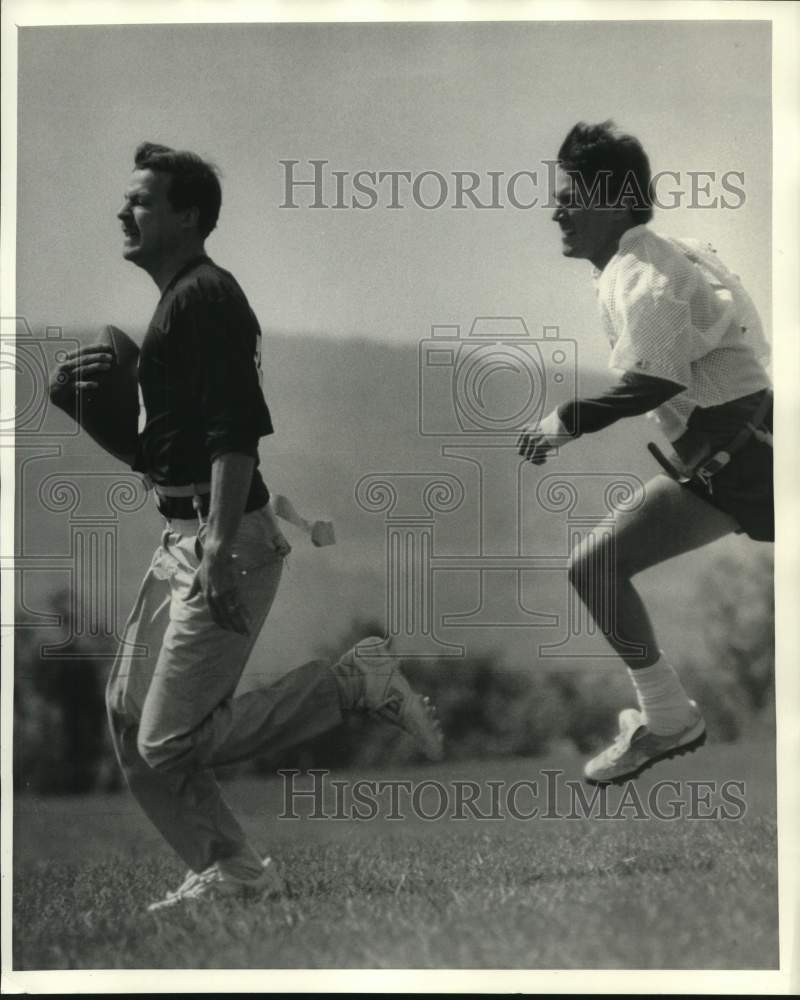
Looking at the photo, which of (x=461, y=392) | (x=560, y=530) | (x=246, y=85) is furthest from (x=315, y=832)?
(x=246, y=85)

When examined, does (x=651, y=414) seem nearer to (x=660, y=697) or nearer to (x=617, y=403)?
(x=617, y=403)

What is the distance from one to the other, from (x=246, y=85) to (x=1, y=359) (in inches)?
48.3

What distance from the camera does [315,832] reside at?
409cm

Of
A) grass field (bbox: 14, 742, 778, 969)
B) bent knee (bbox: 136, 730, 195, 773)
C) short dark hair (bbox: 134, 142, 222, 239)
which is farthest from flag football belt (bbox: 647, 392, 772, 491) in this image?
bent knee (bbox: 136, 730, 195, 773)

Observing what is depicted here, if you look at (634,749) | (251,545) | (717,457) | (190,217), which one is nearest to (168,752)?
(251,545)

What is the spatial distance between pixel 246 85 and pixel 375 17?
19.2 inches

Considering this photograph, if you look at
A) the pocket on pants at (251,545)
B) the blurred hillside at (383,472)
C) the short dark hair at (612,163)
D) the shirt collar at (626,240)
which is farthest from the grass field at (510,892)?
the short dark hair at (612,163)

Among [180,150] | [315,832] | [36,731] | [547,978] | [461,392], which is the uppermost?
[180,150]

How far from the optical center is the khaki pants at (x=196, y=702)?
4.10 metres

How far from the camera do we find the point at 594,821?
4086 mm

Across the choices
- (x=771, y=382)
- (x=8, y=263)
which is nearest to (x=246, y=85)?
(x=8, y=263)

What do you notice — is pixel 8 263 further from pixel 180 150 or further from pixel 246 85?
pixel 246 85

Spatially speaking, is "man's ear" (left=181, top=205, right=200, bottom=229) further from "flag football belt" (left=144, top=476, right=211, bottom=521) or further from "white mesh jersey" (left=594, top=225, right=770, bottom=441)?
"white mesh jersey" (left=594, top=225, right=770, bottom=441)

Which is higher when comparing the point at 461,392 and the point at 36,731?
the point at 461,392
